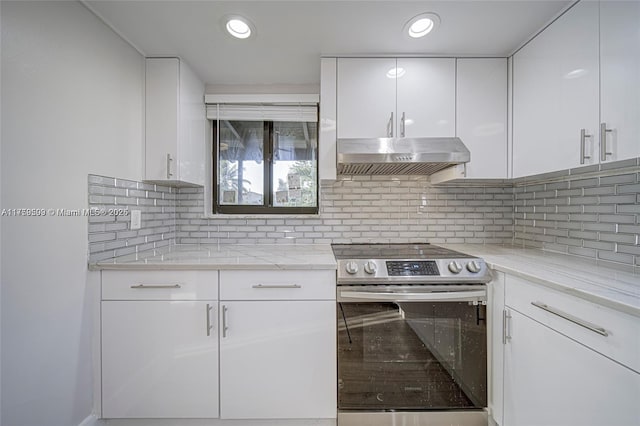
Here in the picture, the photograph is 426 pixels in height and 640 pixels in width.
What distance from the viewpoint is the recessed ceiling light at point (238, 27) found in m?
1.47

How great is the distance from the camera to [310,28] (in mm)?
1526

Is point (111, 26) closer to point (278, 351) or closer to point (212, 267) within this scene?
point (212, 267)

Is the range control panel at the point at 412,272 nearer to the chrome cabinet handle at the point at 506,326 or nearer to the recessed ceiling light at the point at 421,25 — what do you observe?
the chrome cabinet handle at the point at 506,326

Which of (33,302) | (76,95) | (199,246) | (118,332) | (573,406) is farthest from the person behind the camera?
(199,246)

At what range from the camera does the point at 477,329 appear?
145cm

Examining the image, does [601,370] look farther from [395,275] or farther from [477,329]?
[395,275]

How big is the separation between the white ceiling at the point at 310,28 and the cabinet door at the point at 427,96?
80 mm

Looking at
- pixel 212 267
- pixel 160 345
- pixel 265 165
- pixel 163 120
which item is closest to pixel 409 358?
pixel 212 267

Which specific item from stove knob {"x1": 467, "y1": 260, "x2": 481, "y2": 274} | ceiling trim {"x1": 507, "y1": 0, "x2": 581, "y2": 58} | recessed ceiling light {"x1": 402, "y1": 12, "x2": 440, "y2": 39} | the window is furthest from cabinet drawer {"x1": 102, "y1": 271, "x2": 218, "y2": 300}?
ceiling trim {"x1": 507, "y1": 0, "x2": 581, "y2": 58}

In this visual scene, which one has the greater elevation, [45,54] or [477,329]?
[45,54]

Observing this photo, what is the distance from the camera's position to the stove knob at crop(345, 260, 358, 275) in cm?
144

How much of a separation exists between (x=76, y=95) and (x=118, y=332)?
121 cm

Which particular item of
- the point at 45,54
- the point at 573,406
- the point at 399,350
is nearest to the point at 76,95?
the point at 45,54

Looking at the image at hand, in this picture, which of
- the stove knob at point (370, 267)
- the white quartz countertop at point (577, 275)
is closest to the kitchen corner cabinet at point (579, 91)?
the white quartz countertop at point (577, 275)
